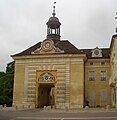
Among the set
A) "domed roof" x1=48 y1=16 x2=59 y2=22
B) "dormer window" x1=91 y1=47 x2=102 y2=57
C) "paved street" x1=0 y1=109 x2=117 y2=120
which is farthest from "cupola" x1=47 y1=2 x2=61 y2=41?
"paved street" x1=0 y1=109 x2=117 y2=120

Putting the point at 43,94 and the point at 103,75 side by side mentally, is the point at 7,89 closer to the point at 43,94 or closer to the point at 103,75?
the point at 43,94

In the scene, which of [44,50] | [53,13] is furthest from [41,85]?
[53,13]

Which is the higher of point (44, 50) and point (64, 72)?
point (44, 50)

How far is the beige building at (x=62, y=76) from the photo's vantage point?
42.8 metres

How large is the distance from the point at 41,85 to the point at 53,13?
54.3 ft

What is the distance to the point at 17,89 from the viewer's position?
44688 mm

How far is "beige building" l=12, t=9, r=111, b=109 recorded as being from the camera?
140ft

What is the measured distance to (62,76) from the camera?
143ft

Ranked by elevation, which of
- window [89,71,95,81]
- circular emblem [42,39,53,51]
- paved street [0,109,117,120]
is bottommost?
paved street [0,109,117,120]

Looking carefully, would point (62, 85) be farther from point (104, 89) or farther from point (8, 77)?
point (8, 77)

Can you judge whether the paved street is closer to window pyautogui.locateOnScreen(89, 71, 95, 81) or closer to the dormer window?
window pyautogui.locateOnScreen(89, 71, 95, 81)

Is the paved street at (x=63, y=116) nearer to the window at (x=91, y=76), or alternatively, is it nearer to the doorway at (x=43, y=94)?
the doorway at (x=43, y=94)

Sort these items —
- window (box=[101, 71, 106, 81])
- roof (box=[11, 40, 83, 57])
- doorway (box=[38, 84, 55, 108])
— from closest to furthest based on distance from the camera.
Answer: roof (box=[11, 40, 83, 57])
doorway (box=[38, 84, 55, 108])
window (box=[101, 71, 106, 81])

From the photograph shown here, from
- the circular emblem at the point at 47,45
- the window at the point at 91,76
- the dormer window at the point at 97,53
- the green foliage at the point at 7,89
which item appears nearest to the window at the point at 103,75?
the window at the point at 91,76
